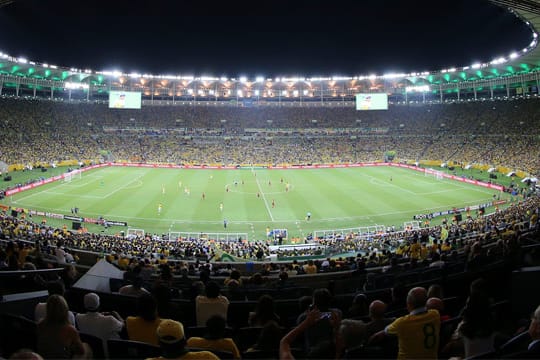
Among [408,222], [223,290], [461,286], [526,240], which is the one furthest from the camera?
[408,222]

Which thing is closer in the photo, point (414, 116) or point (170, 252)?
point (170, 252)

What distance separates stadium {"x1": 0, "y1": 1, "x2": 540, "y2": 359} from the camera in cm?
588

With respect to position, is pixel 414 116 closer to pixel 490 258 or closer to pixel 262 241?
pixel 262 241

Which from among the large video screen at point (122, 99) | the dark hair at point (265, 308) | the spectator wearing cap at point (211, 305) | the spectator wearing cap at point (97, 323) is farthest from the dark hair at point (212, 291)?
the large video screen at point (122, 99)

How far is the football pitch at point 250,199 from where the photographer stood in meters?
38.2

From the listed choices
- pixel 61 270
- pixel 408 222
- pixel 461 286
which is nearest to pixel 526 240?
pixel 461 286

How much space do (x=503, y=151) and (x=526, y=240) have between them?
242ft

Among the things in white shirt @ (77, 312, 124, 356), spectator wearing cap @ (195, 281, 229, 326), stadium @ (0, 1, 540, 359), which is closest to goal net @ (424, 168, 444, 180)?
stadium @ (0, 1, 540, 359)

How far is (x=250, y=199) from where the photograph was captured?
48.3 metres

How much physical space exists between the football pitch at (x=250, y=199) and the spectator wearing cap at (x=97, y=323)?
2838cm

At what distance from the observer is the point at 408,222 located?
1432 inches

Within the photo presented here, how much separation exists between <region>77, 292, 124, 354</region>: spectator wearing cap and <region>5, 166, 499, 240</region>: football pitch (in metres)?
28.4

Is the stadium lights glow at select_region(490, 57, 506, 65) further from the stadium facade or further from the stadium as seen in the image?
the stadium

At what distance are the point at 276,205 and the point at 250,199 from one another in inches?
179
